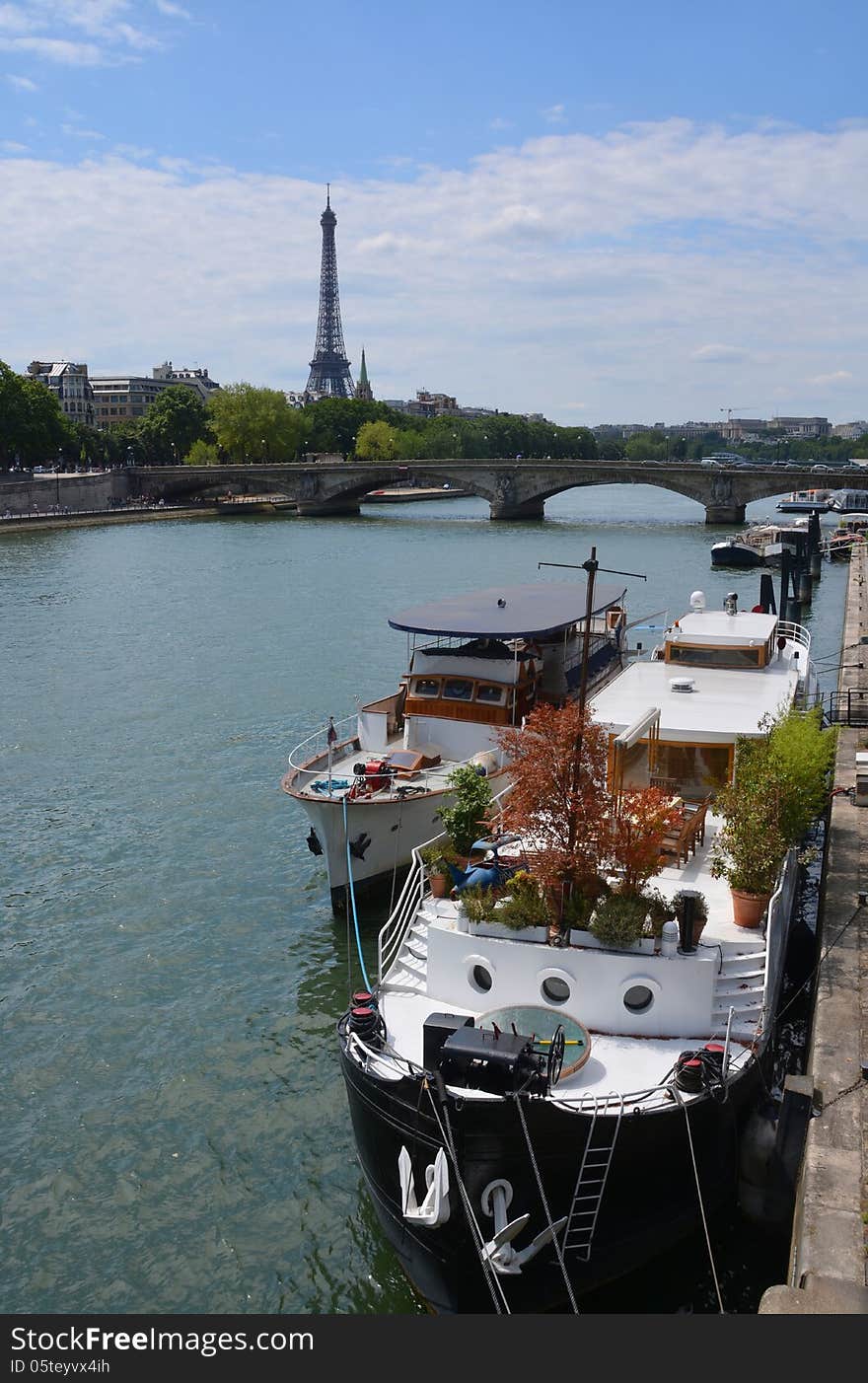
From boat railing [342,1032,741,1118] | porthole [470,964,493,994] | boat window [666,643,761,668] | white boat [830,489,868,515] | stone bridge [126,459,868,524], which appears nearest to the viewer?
Result: boat railing [342,1032,741,1118]

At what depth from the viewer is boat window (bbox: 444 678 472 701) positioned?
65.8 ft

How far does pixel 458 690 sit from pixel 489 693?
1.85ft

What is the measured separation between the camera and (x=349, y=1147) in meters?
12.4

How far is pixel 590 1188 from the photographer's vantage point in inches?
389

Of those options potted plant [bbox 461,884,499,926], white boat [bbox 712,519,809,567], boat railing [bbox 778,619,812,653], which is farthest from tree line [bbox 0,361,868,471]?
potted plant [bbox 461,884,499,926]

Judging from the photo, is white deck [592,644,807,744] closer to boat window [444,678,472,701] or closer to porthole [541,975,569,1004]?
boat window [444,678,472,701]

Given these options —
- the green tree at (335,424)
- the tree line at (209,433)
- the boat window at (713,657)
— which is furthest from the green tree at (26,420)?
the boat window at (713,657)

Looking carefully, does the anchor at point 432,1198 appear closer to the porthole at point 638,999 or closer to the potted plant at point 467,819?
the porthole at point 638,999

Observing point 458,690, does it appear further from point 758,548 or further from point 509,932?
point 758,548

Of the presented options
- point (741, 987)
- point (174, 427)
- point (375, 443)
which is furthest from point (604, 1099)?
point (375, 443)

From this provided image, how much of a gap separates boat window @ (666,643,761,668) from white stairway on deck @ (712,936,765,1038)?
8705mm

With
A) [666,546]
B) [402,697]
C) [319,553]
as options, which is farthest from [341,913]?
[666,546]

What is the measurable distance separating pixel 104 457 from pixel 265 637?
92389mm

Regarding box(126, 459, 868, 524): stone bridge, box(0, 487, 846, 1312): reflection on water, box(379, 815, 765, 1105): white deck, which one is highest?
box(126, 459, 868, 524): stone bridge
